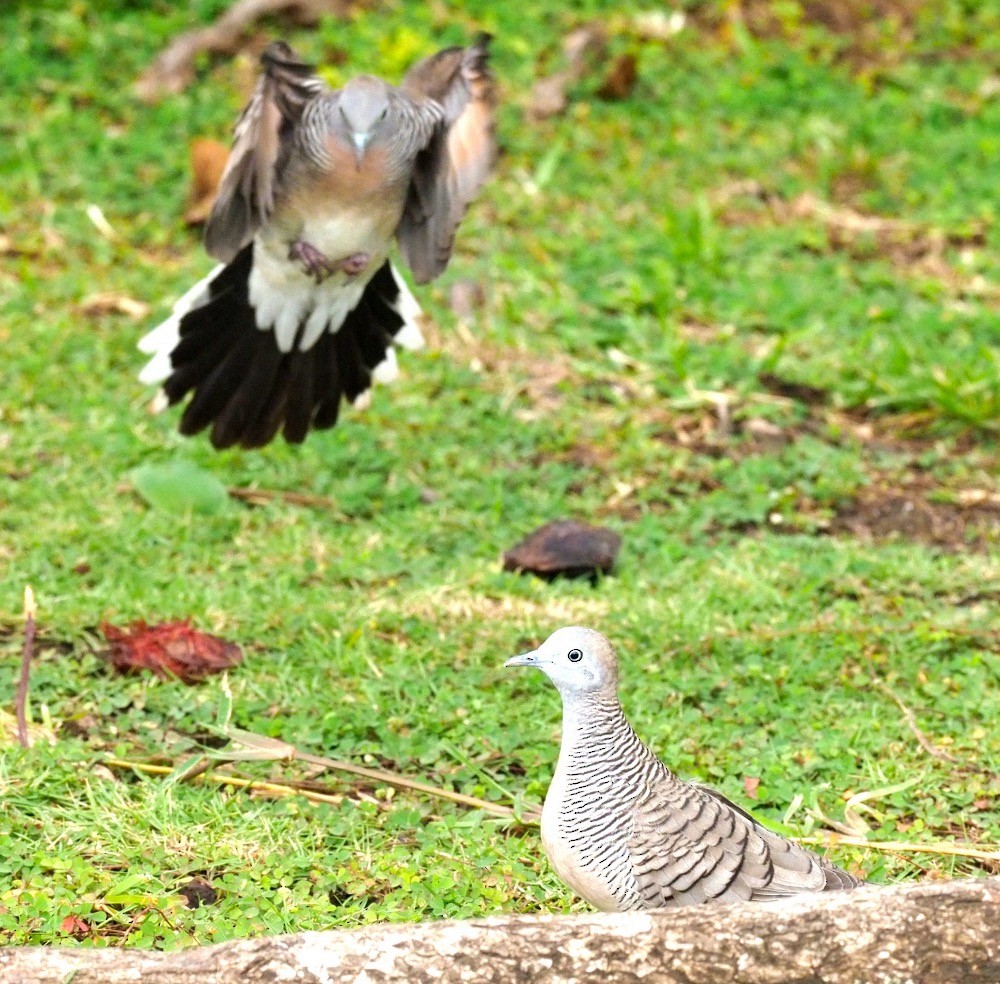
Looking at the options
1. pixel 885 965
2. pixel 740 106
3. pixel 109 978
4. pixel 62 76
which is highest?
pixel 740 106

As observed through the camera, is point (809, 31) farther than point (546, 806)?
Yes

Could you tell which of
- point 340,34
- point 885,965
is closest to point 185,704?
point 885,965

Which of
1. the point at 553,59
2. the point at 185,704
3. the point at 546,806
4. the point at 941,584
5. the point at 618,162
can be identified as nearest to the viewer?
the point at 546,806

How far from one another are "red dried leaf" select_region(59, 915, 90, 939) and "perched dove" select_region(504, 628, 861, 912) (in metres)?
1.14

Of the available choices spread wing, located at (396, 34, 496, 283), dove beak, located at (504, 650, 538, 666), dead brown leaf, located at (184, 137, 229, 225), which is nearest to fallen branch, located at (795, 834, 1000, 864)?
dove beak, located at (504, 650, 538, 666)

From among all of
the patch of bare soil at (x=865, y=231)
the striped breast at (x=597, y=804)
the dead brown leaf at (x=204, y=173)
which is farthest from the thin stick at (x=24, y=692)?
the patch of bare soil at (x=865, y=231)

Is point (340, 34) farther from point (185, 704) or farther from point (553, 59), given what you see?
point (185, 704)

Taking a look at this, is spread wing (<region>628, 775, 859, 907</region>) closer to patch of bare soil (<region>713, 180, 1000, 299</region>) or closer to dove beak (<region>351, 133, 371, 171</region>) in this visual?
dove beak (<region>351, 133, 371, 171</region>)

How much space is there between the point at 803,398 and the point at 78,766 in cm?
429

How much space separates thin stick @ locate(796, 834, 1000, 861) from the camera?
430cm

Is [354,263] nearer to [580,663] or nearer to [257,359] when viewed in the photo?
[257,359]

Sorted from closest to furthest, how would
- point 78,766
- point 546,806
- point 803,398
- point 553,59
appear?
point 546,806
point 78,766
point 803,398
point 553,59

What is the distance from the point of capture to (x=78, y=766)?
4645 mm

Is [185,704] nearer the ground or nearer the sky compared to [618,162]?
nearer the ground
